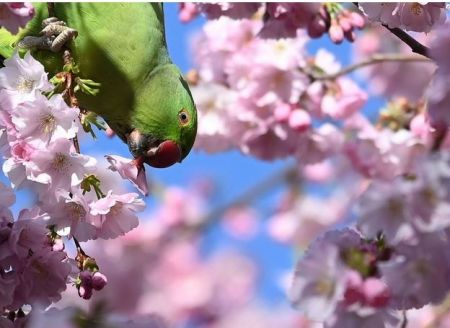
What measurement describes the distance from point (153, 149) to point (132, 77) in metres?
0.24

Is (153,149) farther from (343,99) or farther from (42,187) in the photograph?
(343,99)

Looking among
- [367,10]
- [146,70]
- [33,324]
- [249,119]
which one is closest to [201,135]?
[249,119]

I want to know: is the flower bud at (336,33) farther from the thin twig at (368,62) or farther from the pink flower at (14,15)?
the pink flower at (14,15)

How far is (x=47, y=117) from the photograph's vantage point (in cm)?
221

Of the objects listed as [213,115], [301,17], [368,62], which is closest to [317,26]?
[301,17]

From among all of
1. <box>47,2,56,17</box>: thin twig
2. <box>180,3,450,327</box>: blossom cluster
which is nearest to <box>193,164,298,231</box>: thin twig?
<box>180,3,450,327</box>: blossom cluster

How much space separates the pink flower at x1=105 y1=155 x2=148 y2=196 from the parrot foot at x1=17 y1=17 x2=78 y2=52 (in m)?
0.41

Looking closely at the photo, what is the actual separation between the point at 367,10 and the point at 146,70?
33.0 inches

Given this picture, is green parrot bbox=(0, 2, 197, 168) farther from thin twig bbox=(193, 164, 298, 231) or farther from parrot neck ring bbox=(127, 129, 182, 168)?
thin twig bbox=(193, 164, 298, 231)

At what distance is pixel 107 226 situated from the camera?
7.64 feet

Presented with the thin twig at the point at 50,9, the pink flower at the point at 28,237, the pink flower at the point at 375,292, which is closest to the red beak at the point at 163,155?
the thin twig at the point at 50,9

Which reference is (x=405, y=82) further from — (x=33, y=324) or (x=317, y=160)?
(x=33, y=324)

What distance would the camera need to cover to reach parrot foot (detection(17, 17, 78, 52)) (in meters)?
2.57

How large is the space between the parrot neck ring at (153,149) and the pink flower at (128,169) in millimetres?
406
